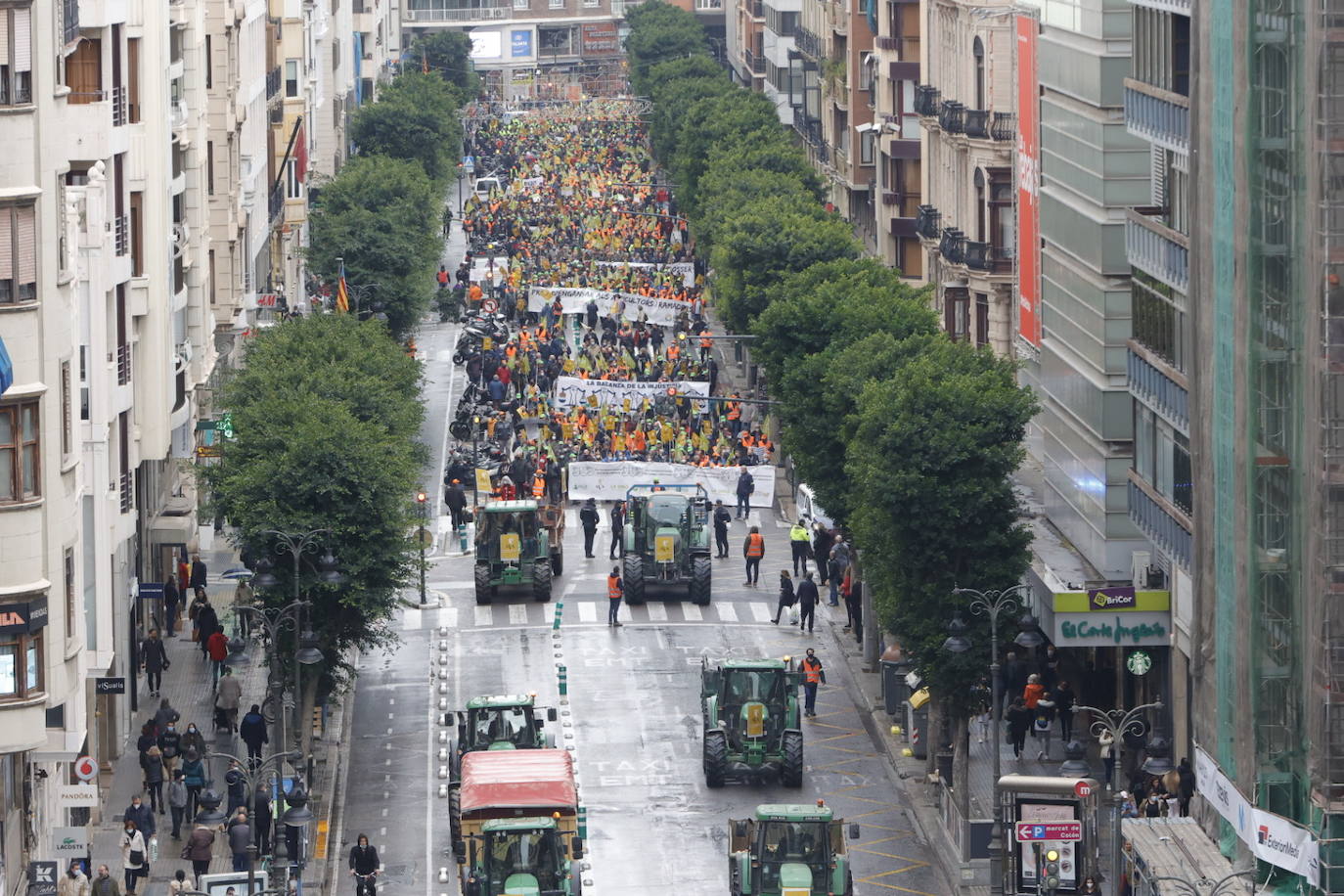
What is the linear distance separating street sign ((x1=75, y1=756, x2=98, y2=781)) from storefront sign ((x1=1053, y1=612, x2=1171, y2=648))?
2041 cm

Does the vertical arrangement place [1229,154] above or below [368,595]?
above

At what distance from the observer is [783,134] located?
13162 cm

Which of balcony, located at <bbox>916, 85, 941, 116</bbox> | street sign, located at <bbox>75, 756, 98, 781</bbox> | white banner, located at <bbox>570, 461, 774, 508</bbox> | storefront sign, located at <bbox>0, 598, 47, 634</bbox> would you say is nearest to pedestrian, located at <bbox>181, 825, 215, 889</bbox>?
street sign, located at <bbox>75, 756, 98, 781</bbox>

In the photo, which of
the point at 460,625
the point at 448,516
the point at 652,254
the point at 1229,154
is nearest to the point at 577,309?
the point at 652,254

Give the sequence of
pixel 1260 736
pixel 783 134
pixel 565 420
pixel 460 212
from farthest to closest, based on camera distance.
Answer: pixel 460 212 → pixel 783 134 → pixel 565 420 → pixel 1260 736

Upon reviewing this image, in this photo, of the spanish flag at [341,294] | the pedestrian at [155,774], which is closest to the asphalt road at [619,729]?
the pedestrian at [155,774]

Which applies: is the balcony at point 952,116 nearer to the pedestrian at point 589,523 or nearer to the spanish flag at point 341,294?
the pedestrian at point 589,523

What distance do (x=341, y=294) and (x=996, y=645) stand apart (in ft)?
166

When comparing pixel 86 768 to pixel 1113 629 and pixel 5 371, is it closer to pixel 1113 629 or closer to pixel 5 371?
pixel 5 371

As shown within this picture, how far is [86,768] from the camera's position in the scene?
51.5 metres

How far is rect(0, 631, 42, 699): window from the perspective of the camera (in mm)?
45062

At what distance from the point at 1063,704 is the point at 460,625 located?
18.1 m

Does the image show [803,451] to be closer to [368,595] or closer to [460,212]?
[368,595]

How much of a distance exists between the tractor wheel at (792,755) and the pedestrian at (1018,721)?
16.2 ft
